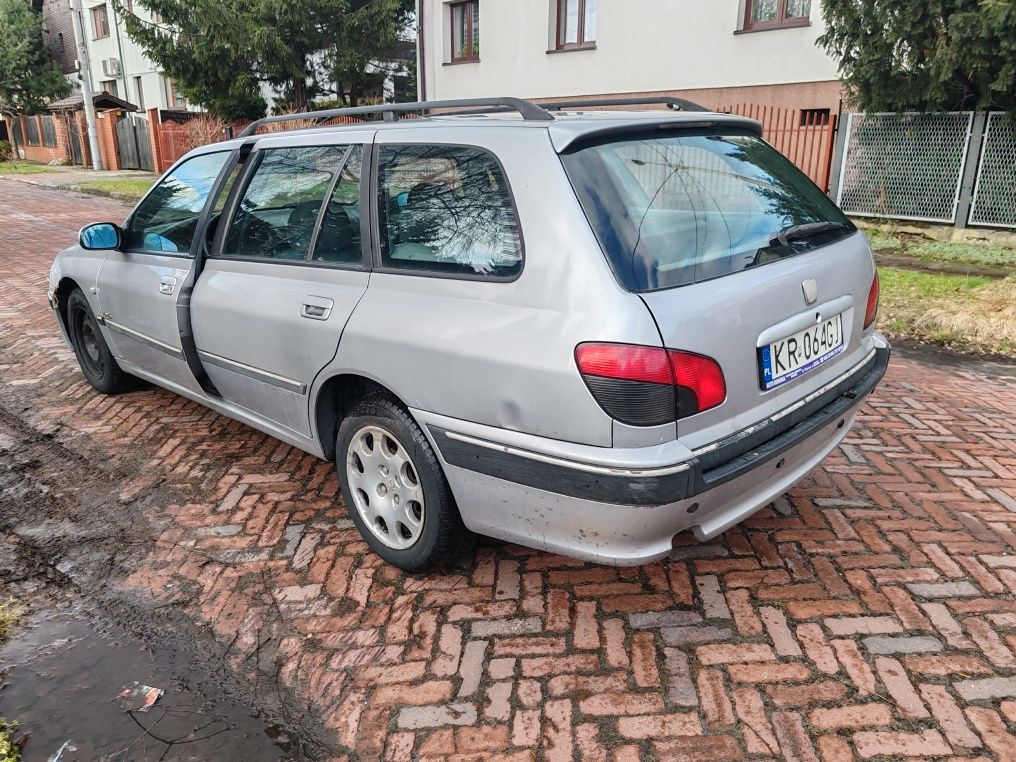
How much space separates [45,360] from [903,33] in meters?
10.00

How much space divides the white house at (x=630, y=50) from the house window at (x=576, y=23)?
0.07ft

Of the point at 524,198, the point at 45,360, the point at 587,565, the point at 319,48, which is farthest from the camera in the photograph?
the point at 319,48

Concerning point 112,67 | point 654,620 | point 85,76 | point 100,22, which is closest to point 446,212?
point 654,620

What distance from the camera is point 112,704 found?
2543 mm

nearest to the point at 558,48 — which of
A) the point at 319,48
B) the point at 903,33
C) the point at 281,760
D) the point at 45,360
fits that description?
the point at 319,48

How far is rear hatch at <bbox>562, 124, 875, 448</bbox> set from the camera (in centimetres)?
241

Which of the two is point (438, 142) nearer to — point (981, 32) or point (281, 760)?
point (281, 760)

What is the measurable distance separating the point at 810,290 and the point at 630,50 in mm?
15299

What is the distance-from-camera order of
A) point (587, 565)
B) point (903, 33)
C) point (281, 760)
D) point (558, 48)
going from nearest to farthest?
1. point (281, 760)
2. point (587, 565)
3. point (903, 33)
4. point (558, 48)

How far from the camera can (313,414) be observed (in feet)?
10.8

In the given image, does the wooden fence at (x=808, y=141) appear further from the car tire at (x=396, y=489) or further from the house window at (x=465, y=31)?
the car tire at (x=396, y=489)

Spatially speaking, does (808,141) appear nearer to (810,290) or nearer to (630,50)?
→ (630,50)

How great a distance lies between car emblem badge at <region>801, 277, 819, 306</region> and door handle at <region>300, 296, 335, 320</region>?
1.74 metres

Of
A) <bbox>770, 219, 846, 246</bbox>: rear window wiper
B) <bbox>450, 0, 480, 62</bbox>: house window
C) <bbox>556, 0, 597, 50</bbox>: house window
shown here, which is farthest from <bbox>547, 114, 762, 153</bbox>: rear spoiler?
<bbox>450, 0, 480, 62</bbox>: house window
